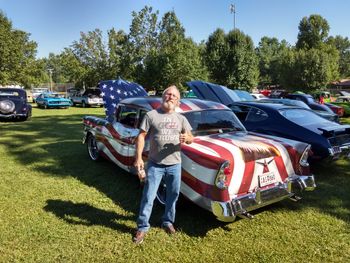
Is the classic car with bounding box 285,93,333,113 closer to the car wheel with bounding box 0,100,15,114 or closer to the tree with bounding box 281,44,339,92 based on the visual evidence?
the car wheel with bounding box 0,100,15,114

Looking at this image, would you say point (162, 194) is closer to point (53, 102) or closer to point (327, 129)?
point (327, 129)

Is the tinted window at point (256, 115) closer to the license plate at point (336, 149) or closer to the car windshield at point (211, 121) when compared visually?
the license plate at point (336, 149)

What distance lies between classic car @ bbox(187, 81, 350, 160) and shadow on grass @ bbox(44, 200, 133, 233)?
149 inches

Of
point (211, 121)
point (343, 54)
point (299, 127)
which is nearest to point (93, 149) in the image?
point (211, 121)

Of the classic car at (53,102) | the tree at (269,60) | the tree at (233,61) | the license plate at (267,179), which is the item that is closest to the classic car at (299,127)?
the license plate at (267,179)

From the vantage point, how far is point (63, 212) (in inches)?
190

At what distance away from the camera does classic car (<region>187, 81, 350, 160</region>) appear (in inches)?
246

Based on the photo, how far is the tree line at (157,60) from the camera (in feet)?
106

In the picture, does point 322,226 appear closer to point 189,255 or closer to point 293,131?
point 189,255

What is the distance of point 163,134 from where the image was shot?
149 inches

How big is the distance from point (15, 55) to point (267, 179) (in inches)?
1316

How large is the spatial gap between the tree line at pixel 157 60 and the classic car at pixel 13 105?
16649 mm

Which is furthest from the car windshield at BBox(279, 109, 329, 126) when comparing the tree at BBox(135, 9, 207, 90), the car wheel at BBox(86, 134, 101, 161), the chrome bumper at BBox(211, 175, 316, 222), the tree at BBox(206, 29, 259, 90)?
the tree at BBox(135, 9, 207, 90)

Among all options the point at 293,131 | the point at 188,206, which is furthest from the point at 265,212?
the point at 293,131
